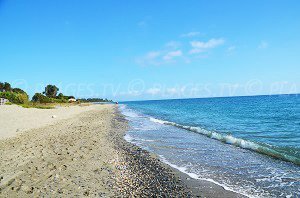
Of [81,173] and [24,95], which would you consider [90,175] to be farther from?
[24,95]

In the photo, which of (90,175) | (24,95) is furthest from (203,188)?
(24,95)

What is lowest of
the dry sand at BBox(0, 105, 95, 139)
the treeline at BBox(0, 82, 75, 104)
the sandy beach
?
the sandy beach

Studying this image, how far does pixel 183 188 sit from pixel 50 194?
12.0 feet

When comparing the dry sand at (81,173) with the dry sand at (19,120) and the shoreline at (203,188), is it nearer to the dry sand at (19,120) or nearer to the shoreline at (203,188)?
the shoreline at (203,188)

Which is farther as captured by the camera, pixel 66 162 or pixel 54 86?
pixel 54 86

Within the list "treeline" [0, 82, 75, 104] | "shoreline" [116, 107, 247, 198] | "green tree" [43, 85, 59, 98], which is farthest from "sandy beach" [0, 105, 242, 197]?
"green tree" [43, 85, 59, 98]

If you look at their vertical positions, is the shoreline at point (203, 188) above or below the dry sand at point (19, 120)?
below

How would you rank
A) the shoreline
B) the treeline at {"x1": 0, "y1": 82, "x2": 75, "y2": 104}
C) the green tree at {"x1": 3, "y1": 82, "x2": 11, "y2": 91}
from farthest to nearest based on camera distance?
the green tree at {"x1": 3, "y1": 82, "x2": 11, "y2": 91} → the treeline at {"x1": 0, "y1": 82, "x2": 75, "y2": 104} → the shoreline

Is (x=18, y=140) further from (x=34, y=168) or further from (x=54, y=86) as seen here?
(x=54, y=86)

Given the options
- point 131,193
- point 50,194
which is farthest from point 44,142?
point 131,193

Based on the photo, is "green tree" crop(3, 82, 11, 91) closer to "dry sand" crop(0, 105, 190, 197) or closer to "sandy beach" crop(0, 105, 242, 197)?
"dry sand" crop(0, 105, 190, 197)

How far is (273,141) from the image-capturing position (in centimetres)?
1712

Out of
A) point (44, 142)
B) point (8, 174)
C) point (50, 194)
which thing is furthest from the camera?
point (44, 142)

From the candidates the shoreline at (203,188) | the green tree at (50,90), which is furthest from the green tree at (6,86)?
the shoreline at (203,188)
